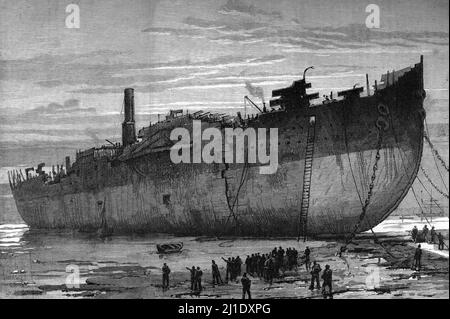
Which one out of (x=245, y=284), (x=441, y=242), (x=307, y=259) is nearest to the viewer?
(x=245, y=284)

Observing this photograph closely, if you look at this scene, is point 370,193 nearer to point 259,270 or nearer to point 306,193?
point 306,193

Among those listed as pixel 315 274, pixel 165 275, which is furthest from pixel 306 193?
pixel 165 275

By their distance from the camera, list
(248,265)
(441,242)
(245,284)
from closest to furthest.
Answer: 1. (245,284)
2. (248,265)
3. (441,242)

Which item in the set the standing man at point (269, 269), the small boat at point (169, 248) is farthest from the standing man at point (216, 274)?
the standing man at point (269, 269)

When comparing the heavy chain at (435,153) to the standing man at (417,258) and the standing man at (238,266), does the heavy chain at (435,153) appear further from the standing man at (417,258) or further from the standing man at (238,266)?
the standing man at (238,266)

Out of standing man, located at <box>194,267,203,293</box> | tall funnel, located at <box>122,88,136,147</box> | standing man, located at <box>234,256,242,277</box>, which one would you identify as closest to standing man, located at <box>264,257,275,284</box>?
standing man, located at <box>234,256,242,277</box>

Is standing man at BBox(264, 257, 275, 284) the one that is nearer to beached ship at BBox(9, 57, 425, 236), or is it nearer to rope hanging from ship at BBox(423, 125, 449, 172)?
beached ship at BBox(9, 57, 425, 236)
